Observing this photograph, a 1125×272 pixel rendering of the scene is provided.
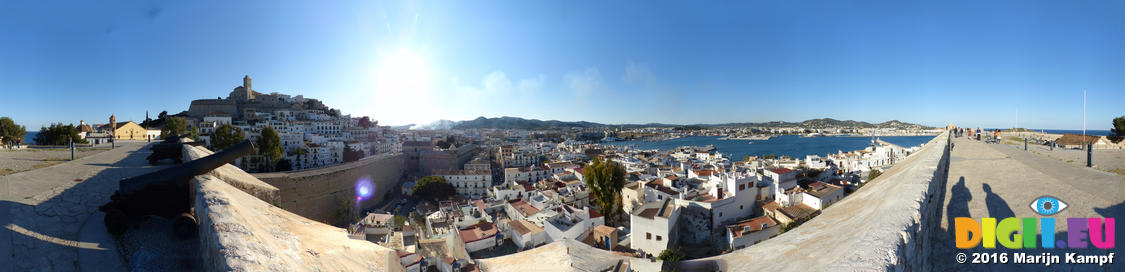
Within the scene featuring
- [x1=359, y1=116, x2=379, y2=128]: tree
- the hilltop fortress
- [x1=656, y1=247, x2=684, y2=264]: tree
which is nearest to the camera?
[x1=656, y1=247, x2=684, y2=264]: tree

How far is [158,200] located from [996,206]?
920 centimetres

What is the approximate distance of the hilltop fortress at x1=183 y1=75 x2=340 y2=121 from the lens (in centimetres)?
2773

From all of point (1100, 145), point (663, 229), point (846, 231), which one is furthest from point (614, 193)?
point (1100, 145)

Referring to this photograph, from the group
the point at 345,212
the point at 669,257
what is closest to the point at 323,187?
the point at 345,212

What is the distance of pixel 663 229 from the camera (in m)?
8.39

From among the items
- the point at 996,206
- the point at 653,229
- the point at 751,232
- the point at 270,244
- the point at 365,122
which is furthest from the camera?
the point at 365,122

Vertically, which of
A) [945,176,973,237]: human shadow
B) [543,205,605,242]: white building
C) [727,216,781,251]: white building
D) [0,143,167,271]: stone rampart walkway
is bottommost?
[543,205,605,242]: white building

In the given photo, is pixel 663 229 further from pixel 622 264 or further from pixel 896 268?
pixel 896 268

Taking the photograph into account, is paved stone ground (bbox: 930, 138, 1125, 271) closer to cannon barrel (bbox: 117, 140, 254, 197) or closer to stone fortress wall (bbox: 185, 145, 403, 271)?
stone fortress wall (bbox: 185, 145, 403, 271)

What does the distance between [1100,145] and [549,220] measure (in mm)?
19323

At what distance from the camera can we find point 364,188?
57.2 ft

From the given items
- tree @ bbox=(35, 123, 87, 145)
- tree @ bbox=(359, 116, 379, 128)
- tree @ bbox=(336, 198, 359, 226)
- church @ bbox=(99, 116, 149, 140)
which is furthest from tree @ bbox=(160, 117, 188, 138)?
tree @ bbox=(359, 116, 379, 128)

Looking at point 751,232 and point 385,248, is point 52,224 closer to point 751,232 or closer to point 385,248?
point 385,248

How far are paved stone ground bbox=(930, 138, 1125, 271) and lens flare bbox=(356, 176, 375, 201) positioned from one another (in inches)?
730
